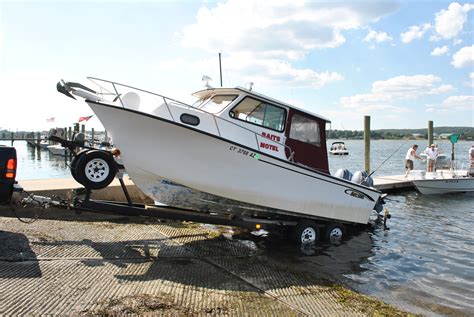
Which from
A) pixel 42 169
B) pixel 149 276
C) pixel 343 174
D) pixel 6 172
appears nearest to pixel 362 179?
pixel 343 174

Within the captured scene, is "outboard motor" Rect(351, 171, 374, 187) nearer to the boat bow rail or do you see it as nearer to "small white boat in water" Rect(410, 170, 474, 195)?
the boat bow rail

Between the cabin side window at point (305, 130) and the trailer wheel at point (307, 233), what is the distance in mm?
1719

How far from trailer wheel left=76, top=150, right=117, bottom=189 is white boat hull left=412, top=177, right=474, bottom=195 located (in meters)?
15.2

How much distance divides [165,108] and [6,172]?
2.68 meters

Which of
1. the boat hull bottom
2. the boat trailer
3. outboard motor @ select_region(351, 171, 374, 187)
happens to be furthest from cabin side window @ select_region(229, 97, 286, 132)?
outboard motor @ select_region(351, 171, 374, 187)

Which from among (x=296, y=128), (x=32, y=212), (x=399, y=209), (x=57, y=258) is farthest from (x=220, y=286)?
(x=399, y=209)

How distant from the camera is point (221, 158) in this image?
702cm

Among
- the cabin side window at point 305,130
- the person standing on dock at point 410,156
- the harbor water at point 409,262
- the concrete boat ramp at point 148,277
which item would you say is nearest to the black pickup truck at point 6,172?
the concrete boat ramp at point 148,277

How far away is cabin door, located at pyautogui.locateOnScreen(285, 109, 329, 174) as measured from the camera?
26.9 feet

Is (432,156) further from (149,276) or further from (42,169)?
(42,169)

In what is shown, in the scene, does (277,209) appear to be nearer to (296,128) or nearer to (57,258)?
(296,128)

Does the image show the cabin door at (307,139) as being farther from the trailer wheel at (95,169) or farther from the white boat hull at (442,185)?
the white boat hull at (442,185)

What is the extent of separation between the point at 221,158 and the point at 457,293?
4558 mm

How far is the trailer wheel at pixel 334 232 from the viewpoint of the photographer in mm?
9008
